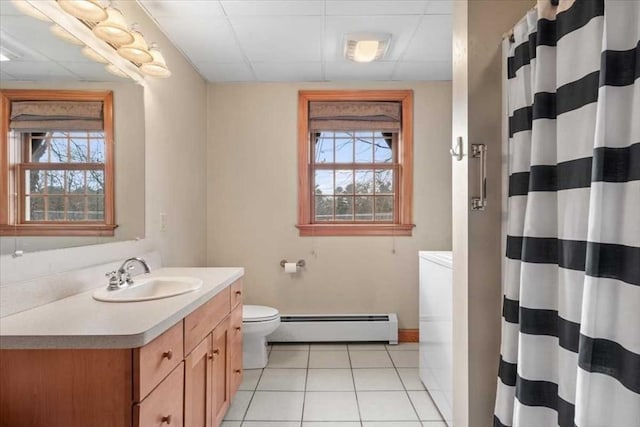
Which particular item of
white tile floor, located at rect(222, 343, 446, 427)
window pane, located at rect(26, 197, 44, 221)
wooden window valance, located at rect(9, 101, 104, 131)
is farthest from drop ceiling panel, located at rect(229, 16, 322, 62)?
white tile floor, located at rect(222, 343, 446, 427)

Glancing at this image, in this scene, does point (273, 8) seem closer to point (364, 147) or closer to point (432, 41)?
point (432, 41)

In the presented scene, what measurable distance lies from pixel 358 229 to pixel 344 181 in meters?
0.48

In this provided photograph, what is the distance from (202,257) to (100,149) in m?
1.58

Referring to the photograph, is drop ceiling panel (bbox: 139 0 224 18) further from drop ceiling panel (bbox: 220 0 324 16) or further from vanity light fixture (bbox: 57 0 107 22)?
vanity light fixture (bbox: 57 0 107 22)

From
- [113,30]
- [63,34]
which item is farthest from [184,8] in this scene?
[63,34]

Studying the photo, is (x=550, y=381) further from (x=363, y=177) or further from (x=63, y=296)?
(x=363, y=177)

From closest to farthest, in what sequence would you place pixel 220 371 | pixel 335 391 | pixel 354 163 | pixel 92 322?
pixel 92 322 < pixel 220 371 < pixel 335 391 < pixel 354 163

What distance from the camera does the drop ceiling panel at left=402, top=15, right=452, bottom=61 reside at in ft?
7.60

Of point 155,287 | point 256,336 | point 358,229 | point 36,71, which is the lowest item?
point 256,336

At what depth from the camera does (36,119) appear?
1435mm

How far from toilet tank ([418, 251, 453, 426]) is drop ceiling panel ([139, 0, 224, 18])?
2031mm

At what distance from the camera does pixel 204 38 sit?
249cm

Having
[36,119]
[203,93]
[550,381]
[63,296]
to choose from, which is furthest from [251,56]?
[550,381]

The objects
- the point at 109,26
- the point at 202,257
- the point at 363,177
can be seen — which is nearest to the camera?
the point at 109,26
